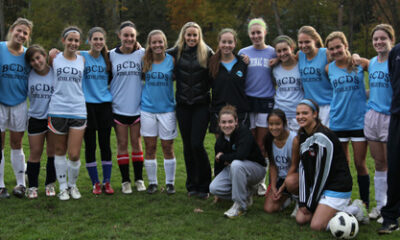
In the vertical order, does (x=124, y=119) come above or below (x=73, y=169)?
above

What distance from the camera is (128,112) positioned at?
18.8 feet

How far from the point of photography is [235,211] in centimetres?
504

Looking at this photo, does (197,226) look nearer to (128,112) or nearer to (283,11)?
(128,112)

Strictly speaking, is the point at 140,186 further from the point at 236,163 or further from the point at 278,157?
the point at 278,157

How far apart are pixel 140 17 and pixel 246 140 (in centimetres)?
2131

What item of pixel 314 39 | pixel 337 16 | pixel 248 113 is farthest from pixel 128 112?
pixel 337 16

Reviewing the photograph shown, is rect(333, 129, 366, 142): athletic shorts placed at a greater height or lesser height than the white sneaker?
greater

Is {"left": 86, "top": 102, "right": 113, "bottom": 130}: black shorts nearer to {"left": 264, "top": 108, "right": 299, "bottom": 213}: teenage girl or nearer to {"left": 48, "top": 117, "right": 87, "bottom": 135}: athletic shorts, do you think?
{"left": 48, "top": 117, "right": 87, "bottom": 135}: athletic shorts

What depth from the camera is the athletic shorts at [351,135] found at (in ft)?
16.3

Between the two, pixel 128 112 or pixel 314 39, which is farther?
pixel 128 112

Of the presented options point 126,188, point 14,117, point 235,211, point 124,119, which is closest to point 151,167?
point 126,188

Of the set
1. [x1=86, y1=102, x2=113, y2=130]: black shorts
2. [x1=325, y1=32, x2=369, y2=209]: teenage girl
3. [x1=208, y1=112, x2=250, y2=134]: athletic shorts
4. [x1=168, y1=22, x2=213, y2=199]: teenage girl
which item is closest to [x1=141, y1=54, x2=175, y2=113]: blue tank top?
[x1=168, y1=22, x2=213, y2=199]: teenage girl

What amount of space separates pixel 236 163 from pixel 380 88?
174cm

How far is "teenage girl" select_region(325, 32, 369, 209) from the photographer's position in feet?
16.3
